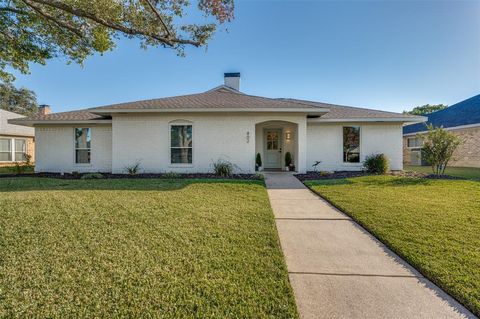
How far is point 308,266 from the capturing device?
3.05 metres

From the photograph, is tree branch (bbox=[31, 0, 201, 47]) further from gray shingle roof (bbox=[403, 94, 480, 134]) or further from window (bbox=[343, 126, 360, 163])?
gray shingle roof (bbox=[403, 94, 480, 134])

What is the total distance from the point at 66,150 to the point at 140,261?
502 inches

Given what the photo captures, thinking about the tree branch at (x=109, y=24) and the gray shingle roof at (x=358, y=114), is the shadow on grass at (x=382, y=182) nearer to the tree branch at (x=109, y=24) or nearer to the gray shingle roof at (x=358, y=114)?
A: the gray shingle roof at (x=358, y=114)

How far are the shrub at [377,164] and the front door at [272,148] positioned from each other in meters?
4.80

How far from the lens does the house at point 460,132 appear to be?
15.6m

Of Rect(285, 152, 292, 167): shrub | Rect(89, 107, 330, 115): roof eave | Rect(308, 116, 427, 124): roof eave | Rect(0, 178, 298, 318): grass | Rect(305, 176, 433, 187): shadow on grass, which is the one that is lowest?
Rect(0, 178, 298, 318): grass

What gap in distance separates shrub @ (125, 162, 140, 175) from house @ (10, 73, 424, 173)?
158 mm

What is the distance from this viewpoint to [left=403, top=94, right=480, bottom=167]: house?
613 inches

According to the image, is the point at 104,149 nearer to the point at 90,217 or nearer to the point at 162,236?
the point at 90,217

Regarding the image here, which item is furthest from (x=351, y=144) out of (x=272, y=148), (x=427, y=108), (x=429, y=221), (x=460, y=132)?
(x=427, y=108)

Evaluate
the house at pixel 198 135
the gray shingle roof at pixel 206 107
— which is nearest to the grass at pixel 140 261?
the house at pixel 198 135

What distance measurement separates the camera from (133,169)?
11383mm

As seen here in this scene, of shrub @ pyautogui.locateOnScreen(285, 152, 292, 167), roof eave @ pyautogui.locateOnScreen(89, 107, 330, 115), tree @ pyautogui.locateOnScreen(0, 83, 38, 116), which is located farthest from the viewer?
tree @ pyautogui.locateOnScreen(0, 83, 38, 116)

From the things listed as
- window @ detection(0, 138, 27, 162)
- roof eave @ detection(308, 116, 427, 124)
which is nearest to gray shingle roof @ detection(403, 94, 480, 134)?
roof eave @ detection(308, 116, 427, 124)
